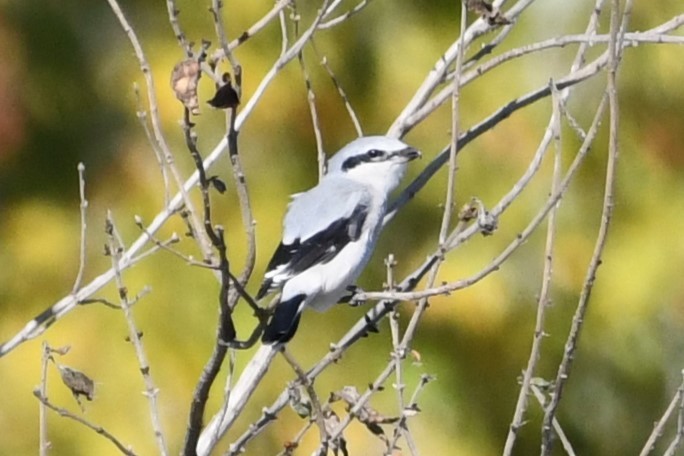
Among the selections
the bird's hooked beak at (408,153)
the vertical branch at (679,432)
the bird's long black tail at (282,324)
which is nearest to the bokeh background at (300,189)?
the bird's hooked beak at (408,153)

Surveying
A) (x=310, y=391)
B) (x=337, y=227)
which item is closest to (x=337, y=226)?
(x=337, y=227)

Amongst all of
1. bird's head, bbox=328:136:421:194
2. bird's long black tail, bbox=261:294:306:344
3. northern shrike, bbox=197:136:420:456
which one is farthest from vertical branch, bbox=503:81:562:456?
bird's head, bbox=328:136:421:194

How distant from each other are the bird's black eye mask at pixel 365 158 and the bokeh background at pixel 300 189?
2.48 ft

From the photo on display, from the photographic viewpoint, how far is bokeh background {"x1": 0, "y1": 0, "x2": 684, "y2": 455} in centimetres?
354

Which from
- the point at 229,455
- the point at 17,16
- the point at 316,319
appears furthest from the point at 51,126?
the point at 229,455

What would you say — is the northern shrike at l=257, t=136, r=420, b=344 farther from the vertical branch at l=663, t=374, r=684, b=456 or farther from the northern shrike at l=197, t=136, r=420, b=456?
the vertical branch at l=663, t=374, r=684, b=456

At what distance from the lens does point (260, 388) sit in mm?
3537

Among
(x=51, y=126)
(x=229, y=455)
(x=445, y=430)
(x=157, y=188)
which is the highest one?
(x=51, y=126)

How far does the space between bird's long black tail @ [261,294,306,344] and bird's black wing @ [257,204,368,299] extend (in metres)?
0.15

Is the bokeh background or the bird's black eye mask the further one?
the bokeh background

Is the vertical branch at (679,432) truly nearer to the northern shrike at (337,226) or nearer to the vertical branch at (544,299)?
the vertical branch at (544,299)

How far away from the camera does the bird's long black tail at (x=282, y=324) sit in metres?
2.09

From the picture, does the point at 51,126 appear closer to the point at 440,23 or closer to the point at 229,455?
the point at 440,23

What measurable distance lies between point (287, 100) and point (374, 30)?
1.28 ft
